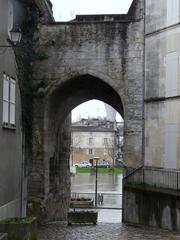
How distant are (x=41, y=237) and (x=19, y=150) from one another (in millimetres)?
3293

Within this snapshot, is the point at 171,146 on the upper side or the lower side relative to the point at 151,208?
upper

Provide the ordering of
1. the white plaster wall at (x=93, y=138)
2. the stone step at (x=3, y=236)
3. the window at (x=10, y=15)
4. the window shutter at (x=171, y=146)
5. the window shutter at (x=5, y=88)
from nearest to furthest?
the stone step at (x=3, y=236)
the window shutter at (x=5, y=88)
the window at (x=10, y=15)
the window shutter at (x=171, y=146)
the white plaster wall at (x=93, y=138)

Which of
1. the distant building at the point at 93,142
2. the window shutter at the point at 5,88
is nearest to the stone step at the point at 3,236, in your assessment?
the window shutter at the point at 5,88

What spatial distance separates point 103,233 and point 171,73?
21.7 ft

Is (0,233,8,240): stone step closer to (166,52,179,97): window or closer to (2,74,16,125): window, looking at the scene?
(2,74,16,125): window

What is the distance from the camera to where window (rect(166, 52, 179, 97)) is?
73.2ft

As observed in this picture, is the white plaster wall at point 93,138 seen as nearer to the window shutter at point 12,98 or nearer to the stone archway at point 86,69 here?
the stone archway at point 86,69

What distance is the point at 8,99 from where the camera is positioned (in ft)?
60.7

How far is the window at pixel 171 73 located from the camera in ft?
73.2

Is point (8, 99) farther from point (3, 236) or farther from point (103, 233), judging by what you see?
point (3, 236)

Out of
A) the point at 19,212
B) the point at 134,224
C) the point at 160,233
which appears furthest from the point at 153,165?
the point at 19,212

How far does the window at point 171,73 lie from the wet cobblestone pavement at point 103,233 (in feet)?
17.1

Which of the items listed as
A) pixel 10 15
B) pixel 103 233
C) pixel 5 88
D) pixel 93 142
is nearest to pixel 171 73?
pixel 103 233

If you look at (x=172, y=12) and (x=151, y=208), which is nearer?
(x=151, y=208)
